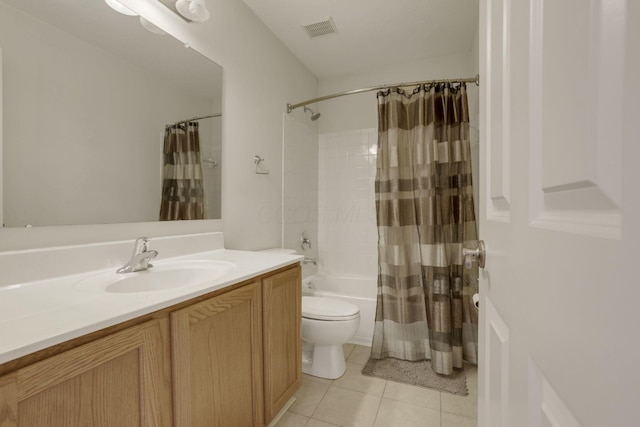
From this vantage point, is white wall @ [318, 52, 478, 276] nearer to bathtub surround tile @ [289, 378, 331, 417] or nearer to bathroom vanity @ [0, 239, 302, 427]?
bathtub surround tile @ [289, 378, 331, 417]

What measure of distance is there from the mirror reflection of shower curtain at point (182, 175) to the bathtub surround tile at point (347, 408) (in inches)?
51.5

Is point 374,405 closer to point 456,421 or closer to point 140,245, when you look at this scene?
point 456,421

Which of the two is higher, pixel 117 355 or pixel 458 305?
pixel 117 355

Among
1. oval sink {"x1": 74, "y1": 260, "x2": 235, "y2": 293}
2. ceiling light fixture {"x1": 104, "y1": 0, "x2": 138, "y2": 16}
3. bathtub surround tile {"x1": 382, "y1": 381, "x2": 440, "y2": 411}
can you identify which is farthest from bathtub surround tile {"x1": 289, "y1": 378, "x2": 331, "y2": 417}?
ceiling light fixture {"x1": 104, "y1": 0, "x2": 138, "y2": 16}

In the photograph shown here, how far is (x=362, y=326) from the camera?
7.35 ft

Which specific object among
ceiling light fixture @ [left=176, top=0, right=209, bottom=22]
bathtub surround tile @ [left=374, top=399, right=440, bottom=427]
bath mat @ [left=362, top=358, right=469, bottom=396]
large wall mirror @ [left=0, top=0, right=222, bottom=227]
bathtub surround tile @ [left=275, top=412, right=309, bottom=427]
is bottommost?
bathtub surround tile @ [left=374, top=399, right=440, bottom=427]

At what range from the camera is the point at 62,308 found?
2.31 feet

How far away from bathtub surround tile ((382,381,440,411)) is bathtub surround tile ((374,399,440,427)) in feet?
0.11

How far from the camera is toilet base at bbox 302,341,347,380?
1.82 meters

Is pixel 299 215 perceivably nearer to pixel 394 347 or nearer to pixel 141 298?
pixel 394 347

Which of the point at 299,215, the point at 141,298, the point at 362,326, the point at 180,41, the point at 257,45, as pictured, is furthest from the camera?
the point at 299,215

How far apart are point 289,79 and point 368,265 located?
1969mm

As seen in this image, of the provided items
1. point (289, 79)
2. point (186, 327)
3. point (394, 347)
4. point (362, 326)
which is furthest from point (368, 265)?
point (186, 327)

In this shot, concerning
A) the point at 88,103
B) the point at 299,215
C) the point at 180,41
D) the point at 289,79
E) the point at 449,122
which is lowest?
the point at 299,215
